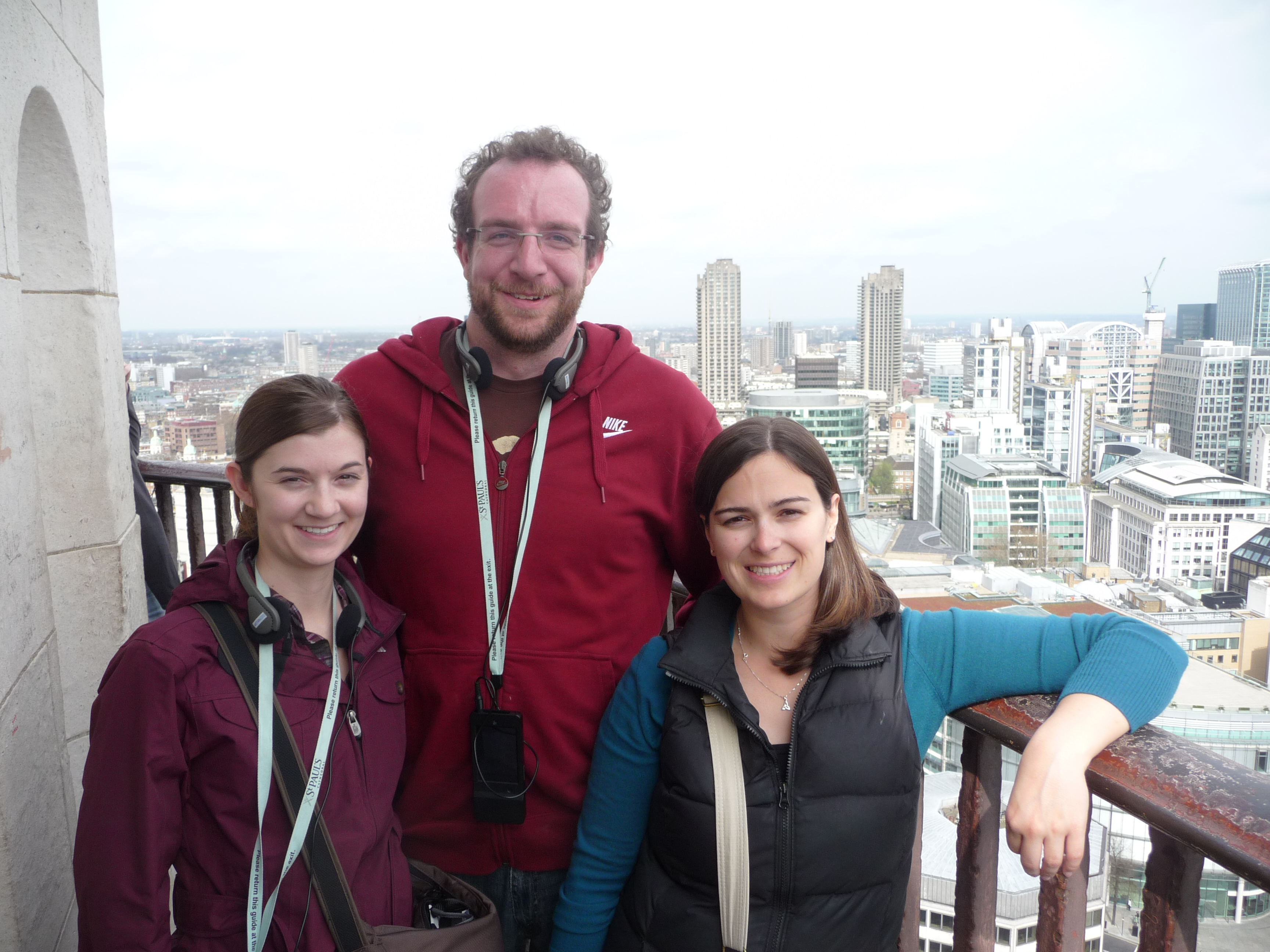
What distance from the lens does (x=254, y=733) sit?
1208 millimetres

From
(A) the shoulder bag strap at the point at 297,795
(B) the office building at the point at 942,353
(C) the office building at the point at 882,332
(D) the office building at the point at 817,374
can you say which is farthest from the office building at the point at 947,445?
(A) the shoulder bag strap at the point at 297,795

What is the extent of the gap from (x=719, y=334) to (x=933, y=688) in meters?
62.5

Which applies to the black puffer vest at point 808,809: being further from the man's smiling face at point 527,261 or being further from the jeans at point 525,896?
the man's smiling face at point 527,261

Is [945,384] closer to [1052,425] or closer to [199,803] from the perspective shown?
[1052,425]

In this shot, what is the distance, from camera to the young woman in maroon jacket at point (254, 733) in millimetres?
1135

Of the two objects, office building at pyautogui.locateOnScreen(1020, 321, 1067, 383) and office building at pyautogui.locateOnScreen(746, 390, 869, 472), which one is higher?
office building at pyautogui.locateOnScreen(1020, 321, 1067, 383)

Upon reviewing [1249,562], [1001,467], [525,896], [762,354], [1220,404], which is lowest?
[1249,562]

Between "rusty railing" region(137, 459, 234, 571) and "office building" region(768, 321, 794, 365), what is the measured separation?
70751 millimetres

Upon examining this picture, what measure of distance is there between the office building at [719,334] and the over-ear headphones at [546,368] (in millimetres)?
57398

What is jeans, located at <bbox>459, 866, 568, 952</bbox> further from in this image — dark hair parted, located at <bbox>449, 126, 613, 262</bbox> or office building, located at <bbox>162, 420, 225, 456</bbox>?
office building, located at <bbox>162, 420, 225, 456</bbox>

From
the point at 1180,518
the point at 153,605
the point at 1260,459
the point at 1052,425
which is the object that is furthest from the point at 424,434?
the point at 1052,425

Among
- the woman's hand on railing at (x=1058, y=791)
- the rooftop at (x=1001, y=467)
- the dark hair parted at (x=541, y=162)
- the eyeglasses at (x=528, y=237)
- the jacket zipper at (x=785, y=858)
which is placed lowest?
→ the rooftop at (x=1001, y=467)

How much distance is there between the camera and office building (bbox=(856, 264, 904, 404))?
7900cm

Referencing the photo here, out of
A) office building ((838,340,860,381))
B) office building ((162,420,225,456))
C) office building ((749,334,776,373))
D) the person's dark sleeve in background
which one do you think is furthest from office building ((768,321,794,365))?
the person's dark sleeve in background
